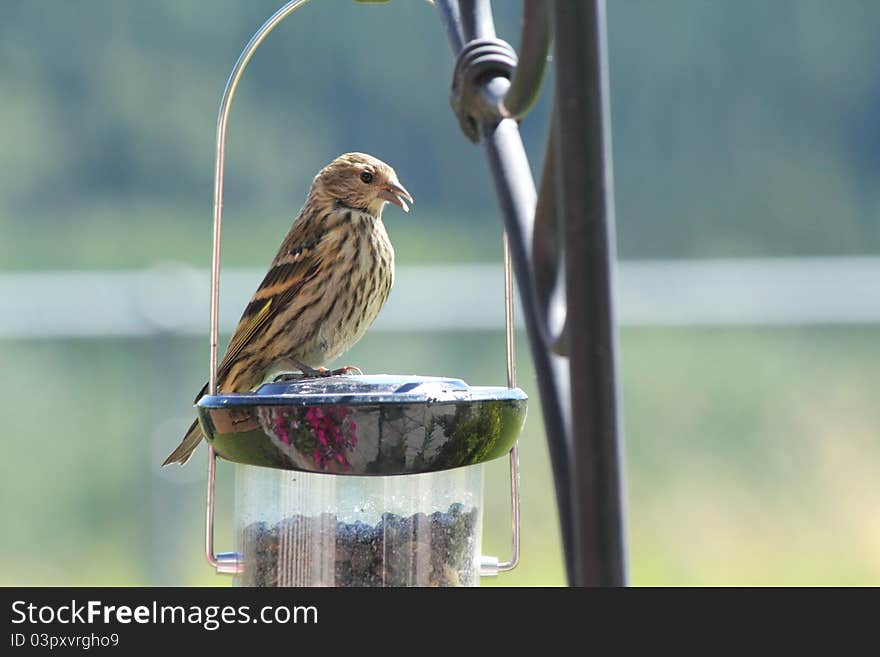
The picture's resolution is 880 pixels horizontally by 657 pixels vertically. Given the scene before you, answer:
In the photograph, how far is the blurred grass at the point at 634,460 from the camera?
31.1 ft

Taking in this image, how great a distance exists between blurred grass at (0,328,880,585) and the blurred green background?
2 centimetres

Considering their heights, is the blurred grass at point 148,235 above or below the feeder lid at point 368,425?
above

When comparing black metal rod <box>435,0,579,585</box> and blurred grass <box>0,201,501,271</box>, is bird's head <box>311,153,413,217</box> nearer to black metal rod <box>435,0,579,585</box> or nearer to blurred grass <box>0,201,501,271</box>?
black metal rod <box>435,0,579,585</box>

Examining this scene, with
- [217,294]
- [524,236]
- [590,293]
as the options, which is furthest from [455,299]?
[590,293]

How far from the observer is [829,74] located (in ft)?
42.1

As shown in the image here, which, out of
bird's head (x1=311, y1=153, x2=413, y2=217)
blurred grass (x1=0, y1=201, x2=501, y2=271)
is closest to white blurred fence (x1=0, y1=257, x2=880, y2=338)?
blurred grass (x1=0, y1=201, x2=501, y2=271)

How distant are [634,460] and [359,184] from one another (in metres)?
7.68

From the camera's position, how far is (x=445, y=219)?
1220 cm

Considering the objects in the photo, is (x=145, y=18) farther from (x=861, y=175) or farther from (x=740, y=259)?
(x=861, y=175)

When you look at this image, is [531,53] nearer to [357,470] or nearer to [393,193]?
[357,470]

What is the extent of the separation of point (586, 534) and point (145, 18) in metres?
12.1

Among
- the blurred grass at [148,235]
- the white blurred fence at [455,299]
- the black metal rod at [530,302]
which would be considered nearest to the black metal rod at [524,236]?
the black metal rod at [530,302]

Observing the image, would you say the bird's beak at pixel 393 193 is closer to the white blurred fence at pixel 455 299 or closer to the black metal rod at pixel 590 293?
the black metal rod at pixel 590 293
